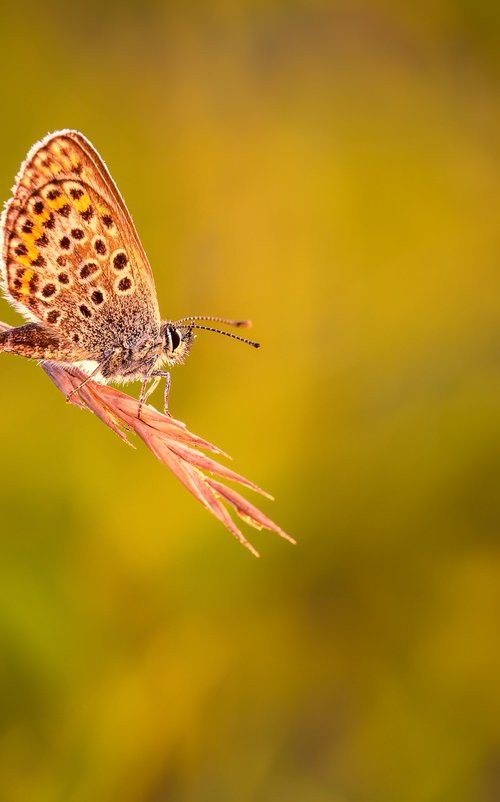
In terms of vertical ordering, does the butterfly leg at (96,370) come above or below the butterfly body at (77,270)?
below

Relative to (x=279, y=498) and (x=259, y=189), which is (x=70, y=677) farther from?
(x=259, y=189)

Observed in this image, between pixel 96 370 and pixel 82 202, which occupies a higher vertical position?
pixel 82 202

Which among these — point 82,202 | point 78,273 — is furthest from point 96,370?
point 82,202

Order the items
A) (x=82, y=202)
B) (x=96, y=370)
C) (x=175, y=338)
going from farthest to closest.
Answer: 1. (x=175, y=338)
2. (x=96, y=370)
3. (x=82, y=202)

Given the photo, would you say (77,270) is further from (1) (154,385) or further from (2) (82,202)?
(1) (154,385)

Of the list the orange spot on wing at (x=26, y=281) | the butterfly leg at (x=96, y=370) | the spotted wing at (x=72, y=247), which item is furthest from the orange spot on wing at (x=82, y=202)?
the butterfly leg at (x=96, y=370)

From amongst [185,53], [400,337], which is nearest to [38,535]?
[400,337]

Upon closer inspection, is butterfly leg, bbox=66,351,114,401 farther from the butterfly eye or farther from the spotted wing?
the butterfly eye

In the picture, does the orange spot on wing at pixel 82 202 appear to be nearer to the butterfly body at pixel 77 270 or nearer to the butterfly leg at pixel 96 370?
the butterfly body at pixel 77 270

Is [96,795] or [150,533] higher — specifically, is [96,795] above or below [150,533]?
below
